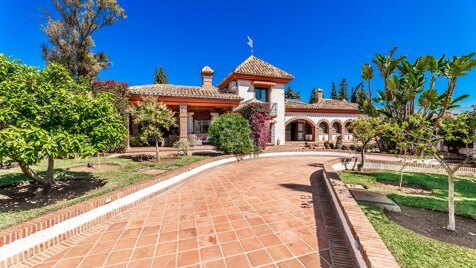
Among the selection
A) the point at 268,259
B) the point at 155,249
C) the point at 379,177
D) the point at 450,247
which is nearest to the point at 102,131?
the point at 155,249

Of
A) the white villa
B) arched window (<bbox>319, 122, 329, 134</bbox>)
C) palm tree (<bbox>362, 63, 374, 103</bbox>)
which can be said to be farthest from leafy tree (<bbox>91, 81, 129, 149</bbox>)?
arched window (<bbox>319, 122, 329, 134</bbox>)

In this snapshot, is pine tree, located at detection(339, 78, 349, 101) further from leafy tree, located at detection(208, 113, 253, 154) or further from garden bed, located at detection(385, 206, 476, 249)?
garden bed, located at detection(385, 206, 476, 249)

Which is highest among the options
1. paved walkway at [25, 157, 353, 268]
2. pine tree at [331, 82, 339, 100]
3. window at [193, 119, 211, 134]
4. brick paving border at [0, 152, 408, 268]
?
pine tree at [331, 82, 339, 100]

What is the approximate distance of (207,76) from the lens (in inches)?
A: 739

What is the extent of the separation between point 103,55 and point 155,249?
1997cm

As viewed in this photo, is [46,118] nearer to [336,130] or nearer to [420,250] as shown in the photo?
[420,250]

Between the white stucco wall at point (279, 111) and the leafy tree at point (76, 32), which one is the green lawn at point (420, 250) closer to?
the white stucco wall at point (279, 111)

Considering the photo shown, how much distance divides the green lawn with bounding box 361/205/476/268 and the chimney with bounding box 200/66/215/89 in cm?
1764

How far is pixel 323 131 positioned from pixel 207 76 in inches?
613

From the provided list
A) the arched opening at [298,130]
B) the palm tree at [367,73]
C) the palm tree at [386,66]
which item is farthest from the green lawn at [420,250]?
the arched opening at [298,130]

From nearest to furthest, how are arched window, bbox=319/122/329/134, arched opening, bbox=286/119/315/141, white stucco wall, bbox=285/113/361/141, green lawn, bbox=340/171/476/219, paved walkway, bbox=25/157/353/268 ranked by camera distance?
paved walkway, bbox=25/157/353/268 < green lawn, bbox=340/171/476/219 < white stucco wall, bbox=285/113/361/141 < arched window, bbox=319/122/329/134 < arched opening, bbox=286/119/315/141

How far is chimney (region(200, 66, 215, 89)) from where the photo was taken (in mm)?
18562

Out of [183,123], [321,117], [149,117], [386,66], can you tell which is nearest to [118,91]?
[183,123]

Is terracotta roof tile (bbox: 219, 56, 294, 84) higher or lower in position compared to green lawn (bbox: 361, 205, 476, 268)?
higher
